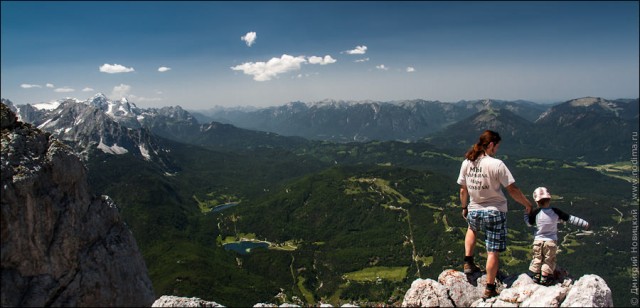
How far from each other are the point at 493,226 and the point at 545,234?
2288mm

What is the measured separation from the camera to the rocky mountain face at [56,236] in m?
16.6

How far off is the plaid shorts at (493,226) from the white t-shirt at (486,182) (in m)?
0.23

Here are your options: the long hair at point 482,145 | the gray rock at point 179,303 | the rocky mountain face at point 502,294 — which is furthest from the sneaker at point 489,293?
the gray rock at point 179,303

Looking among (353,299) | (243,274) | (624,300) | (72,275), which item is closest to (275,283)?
(243,274)

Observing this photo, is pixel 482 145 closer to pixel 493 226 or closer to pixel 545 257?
pixel 493 226

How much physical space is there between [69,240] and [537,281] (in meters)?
23.6

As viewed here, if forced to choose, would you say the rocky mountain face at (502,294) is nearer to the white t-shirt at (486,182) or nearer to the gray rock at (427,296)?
the gray rock at (427,296)

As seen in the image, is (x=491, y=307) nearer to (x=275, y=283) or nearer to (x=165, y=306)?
(x=165, y=306)

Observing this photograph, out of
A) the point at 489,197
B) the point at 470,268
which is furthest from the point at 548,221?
the point at 470,268

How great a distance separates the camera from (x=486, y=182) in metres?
15.5

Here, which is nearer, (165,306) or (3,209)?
(165,306)

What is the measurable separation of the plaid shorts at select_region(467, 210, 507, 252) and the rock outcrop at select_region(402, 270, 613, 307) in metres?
1.84

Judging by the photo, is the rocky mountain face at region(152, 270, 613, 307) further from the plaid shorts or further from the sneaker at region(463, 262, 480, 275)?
the plaid shorts

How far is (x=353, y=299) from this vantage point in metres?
186
